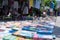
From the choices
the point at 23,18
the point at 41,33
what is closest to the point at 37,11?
the point at 23,18

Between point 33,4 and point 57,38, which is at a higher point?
point 33,4

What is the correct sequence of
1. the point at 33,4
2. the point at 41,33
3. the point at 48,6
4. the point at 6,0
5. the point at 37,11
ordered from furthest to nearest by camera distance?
the point at 48,6 → the point at 37,11 → the point at 33,4 → the point at 6,0 → the point at 41,33

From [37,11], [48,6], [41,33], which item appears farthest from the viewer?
[48,6]

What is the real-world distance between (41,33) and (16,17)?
4.66 m

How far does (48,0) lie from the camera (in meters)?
16.4

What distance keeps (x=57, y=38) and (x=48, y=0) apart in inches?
418

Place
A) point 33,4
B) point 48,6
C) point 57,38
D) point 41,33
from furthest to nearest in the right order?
1. point 48,6
2. point 33,4
3. point 41,33
4. point 57,38

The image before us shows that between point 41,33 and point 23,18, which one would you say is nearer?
point 41,33

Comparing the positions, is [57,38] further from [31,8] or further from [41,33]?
[31,8]

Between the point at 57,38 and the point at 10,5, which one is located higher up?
the point at 10,5

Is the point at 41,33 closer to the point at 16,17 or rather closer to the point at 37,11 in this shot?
the point at 16,17

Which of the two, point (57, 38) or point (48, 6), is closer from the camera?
point (57, 38)

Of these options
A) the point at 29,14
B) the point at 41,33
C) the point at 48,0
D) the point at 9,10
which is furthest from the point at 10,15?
the point at 48,0

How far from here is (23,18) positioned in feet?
35.6
